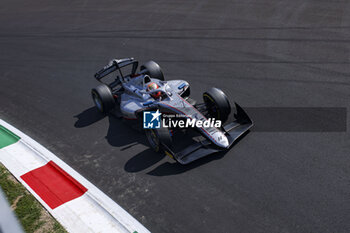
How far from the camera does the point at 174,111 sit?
8.34m

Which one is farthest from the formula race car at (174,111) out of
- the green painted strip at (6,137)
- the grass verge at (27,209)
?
the grass verge at (27,209)

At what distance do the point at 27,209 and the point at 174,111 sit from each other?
413 cm

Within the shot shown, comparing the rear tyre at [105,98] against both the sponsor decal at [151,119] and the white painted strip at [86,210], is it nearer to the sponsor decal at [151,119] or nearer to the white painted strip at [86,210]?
the sponsor decal at [151,119]

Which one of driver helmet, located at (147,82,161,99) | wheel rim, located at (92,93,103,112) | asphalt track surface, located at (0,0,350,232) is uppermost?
driver helmet, located at (147,82,161,99)

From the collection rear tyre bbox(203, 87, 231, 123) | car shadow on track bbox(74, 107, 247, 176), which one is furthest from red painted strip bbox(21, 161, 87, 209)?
rear tyre bbox(203, 87, 231, 123)

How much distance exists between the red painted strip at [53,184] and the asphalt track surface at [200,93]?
49 centimetres

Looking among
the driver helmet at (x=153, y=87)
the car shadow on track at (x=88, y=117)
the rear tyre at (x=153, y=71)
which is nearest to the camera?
the driver helmet at (x=153, y=87)

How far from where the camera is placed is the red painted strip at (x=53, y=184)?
272 inches

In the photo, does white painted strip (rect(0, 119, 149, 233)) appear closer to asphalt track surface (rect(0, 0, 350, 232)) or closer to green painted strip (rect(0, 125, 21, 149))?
asphalt track surface (rect(0, 0, 350, 232))

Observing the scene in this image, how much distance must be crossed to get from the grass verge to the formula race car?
2924 millimetres

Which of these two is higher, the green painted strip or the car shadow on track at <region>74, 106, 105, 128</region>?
the green painted strip

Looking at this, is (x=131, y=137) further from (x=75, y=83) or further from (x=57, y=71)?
(x=57, y=71)

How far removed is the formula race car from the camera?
24.9 feet

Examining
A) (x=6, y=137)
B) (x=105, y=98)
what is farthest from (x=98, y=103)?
(x=6, y=137)
